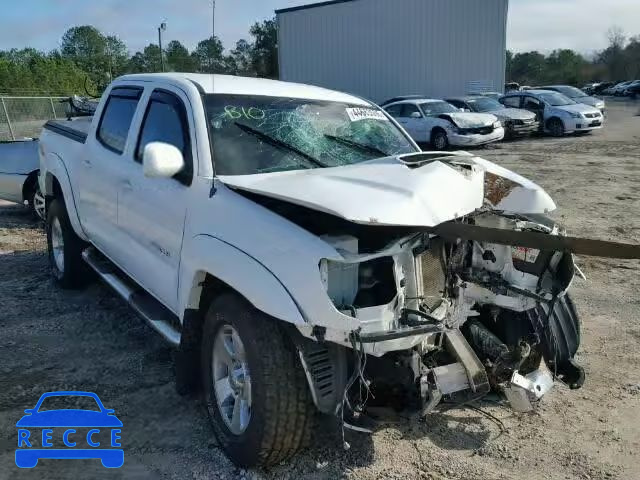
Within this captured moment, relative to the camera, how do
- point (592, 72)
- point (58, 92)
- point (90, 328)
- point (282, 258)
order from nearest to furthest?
1. point (282, 258)
2. point (90, 328)
3. point (58, 92)
4. point (592, 72)

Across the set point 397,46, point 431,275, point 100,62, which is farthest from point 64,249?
point 100,62

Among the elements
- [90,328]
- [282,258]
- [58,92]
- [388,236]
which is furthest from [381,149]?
[58,92]

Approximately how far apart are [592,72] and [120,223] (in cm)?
7379

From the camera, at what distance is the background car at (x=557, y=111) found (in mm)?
21453

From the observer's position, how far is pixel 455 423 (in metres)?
3.63

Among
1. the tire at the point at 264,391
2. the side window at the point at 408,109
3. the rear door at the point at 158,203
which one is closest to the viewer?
the tire at the point at 264,391

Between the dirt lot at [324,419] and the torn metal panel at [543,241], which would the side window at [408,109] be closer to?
the dirt lot at [324,419]

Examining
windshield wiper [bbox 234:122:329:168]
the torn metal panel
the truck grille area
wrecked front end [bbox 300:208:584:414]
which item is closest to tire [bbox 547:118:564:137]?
wrecked front end [bbox 300:208:584:414]

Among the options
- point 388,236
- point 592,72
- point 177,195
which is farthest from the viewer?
point 592,72

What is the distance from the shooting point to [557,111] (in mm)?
21688

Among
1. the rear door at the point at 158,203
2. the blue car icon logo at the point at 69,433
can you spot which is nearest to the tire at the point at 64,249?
the rear door at the point at 158,203

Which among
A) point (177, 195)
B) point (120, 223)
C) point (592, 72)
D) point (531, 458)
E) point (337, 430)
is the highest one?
point (592, 72)

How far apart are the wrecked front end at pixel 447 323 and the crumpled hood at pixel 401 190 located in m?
0.19

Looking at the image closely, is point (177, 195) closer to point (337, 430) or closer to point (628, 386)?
point (337, 430)
